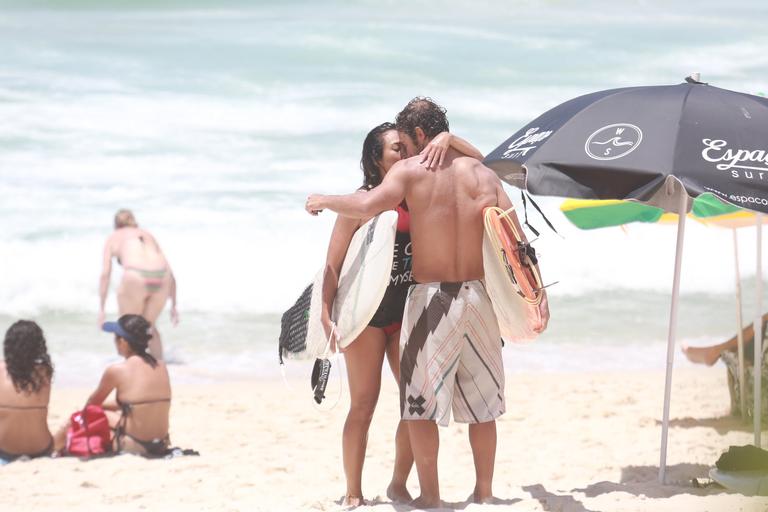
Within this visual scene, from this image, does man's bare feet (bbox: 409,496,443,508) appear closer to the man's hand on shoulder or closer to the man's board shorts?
the man's board shorts

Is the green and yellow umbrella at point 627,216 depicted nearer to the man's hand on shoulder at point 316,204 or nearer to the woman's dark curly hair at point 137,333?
the woman's dark curly hair at point 137,333

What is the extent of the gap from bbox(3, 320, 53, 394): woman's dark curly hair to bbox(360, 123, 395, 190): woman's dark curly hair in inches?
104

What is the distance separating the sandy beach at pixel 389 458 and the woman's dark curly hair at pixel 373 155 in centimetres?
129

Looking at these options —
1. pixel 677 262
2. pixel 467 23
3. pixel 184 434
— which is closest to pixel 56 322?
pixel 184 434

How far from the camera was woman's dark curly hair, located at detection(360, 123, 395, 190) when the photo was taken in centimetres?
441

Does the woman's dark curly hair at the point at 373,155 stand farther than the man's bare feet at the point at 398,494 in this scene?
No

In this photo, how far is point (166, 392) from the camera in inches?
246

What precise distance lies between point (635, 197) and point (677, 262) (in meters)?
0.63

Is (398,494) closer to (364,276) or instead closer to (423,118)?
(364,276)

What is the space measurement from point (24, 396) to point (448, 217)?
3.18m

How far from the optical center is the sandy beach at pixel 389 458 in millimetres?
5008

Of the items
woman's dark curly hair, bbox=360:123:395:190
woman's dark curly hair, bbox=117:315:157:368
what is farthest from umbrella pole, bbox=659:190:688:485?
woman's dark curly hair, bbox=117:315:157:368

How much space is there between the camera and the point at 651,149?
14.6 feet

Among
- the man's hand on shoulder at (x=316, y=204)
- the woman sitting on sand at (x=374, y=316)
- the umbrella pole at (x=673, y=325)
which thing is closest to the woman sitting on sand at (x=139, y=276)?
the woman sitting on sand at (x=374, y=316)
